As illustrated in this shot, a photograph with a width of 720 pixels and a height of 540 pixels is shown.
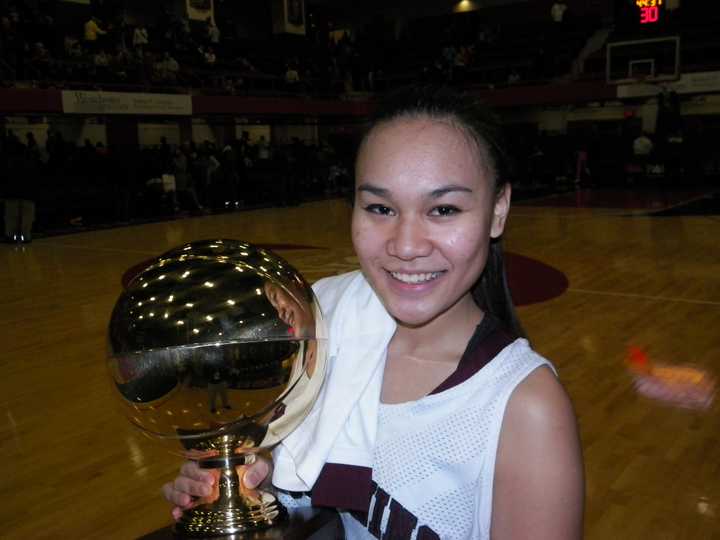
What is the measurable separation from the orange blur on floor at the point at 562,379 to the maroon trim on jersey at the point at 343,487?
1.70 meters

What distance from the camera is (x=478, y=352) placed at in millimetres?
985

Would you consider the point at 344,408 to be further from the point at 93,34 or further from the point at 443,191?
the point at 93,34

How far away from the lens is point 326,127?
2119 cm

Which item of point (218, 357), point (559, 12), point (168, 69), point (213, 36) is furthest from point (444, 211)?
point (559, 12)

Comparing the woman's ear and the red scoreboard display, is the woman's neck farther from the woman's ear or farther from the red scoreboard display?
the red scoreboard display

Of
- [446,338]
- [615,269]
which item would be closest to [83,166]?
[615,269]

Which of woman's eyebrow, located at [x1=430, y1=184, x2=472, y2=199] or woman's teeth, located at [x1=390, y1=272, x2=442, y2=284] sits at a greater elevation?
woman's eyebrow, located at [x1=430, y1=184, x2=472, y2=199]

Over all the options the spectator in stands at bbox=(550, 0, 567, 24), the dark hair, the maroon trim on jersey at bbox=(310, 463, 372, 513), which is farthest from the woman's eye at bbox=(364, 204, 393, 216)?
the spectator in stands at bbox=(550, 0, 567, 24)

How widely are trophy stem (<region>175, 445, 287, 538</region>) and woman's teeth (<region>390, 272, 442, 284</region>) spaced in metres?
0.33

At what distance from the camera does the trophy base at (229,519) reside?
72 cm

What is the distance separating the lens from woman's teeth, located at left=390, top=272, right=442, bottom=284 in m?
0.97

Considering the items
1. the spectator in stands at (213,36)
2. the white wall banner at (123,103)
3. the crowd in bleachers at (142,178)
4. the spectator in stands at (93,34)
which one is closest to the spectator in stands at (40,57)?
the white wall banner at (123,103)

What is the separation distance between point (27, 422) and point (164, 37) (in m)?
15.1

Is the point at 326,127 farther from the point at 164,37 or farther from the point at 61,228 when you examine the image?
the point at 61,228
